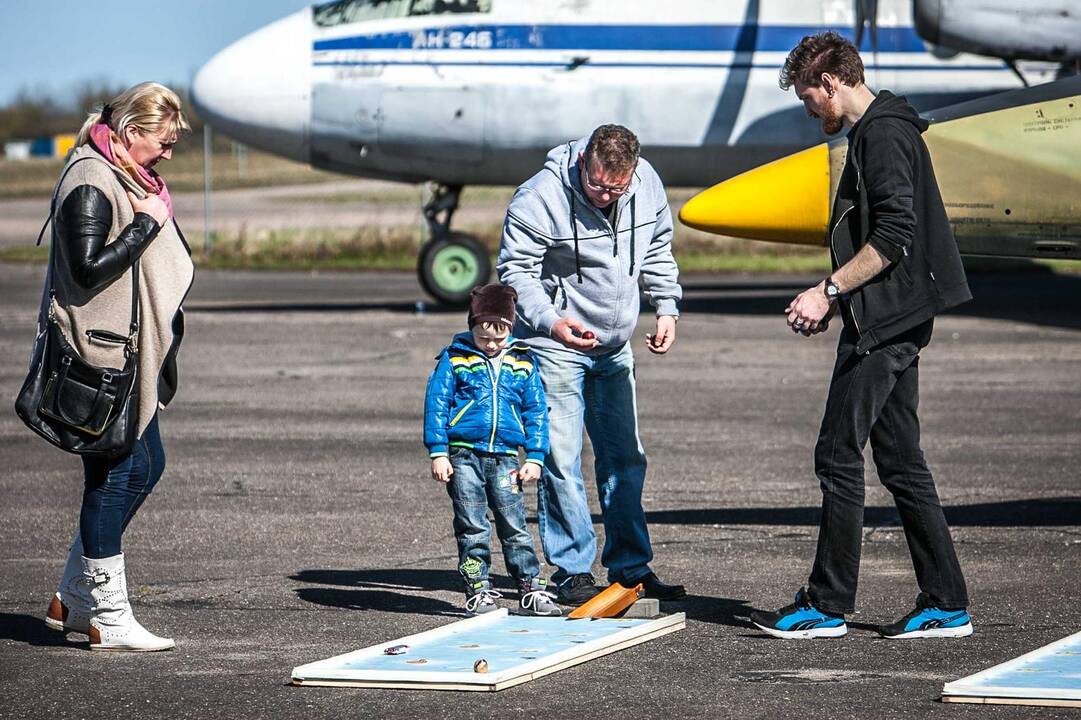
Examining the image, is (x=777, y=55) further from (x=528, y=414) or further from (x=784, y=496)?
(x=528, y=414)

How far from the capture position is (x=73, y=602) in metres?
5.96

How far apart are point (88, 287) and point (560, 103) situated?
11.7 metres

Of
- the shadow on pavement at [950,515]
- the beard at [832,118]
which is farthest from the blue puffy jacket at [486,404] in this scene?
the shadow on pavement at [950,515]

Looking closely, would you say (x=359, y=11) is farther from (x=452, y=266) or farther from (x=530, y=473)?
(x=530, y=473)

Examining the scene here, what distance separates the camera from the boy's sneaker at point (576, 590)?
6.55 m

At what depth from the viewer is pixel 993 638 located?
5.98 meters

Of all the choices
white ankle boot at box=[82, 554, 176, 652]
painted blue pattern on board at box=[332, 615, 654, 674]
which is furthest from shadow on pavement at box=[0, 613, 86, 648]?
painted blue pattern on board at box=[332, 615, 654, 674]

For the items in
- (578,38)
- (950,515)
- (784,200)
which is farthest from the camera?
(578,38)

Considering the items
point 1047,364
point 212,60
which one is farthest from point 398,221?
point 1047,364

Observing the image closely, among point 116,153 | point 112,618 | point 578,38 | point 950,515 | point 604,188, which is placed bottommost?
point 950,515

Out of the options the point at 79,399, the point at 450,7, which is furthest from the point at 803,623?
the point at 450,7

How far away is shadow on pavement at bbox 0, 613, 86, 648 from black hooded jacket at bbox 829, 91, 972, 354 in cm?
285

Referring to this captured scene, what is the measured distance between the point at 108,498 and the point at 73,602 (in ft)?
1.25

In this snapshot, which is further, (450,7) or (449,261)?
(449,261)
